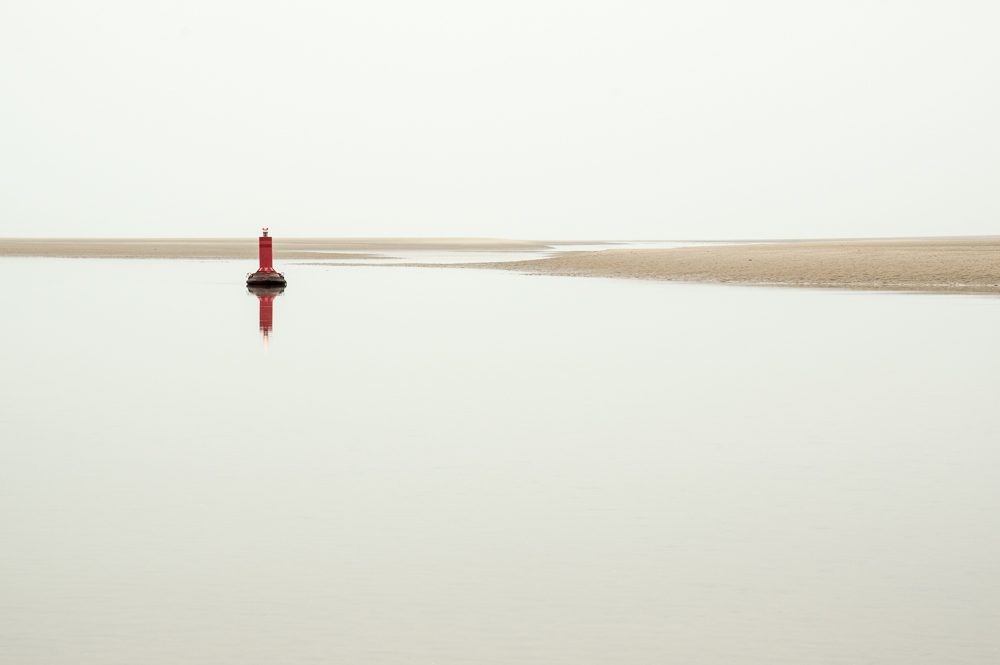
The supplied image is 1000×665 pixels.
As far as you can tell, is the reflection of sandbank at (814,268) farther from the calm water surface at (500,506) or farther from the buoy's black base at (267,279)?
the calm water surface at (500,506)

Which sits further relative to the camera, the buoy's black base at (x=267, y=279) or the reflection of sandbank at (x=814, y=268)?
the reflection of sandbank at (x=814, y=268)

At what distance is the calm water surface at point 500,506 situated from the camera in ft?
22.8

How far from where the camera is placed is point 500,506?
10.3 metres

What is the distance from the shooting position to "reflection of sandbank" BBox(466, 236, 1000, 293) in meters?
54.5

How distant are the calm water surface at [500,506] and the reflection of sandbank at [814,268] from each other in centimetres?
3242

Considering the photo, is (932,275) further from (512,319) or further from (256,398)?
(256,398)

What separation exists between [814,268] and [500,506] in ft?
171

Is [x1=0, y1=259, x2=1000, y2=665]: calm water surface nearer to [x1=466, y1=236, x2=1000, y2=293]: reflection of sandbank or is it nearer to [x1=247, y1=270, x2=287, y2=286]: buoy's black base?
[x1=247, y1=270, x2=287, y2=286]: buoy's black base

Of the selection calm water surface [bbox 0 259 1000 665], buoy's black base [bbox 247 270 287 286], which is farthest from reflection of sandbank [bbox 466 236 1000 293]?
calm water surface [bbox 0 259 1000 665]

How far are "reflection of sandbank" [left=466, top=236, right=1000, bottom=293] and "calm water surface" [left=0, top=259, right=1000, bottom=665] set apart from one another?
106 feet

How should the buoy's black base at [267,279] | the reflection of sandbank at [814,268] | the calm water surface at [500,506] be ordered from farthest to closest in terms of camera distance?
the reflection of sandbank at [814,268] → the buoy's black base at [267,279] → the calm water surface at [500,506]

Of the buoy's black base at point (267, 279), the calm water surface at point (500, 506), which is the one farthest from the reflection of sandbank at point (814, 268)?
the calm water surface at point (500, 506)

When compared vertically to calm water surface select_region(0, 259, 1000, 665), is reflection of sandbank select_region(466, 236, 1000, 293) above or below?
above

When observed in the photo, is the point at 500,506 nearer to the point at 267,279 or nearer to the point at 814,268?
the point at 267,279
